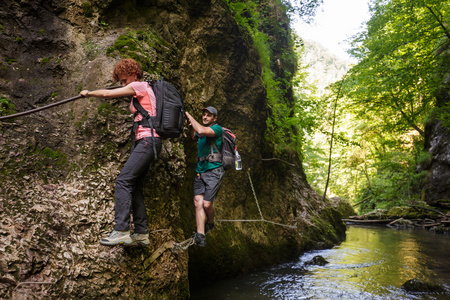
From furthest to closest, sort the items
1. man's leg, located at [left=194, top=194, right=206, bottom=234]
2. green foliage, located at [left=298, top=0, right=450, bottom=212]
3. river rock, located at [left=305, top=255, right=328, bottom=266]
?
green foliage, located at [left=298, top=0, right=450, bottom=212] < river rock, located at [left=305, top=255, right=328, bottom=266] < man's leg, located at [left=194, top=194, right=206, bottom=234]

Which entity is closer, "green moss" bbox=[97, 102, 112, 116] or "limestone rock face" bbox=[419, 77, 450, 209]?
"green moss" bbox=[97, 102, 112, 116]

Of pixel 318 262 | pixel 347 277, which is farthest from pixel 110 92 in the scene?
pixel 318 262

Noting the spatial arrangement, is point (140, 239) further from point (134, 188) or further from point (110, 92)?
point (110, 92)

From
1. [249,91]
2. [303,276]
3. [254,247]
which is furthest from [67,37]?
[303,276]

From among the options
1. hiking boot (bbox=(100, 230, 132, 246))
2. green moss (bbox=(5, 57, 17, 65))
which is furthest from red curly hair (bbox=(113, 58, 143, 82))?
hiking boot (bbox=(100, 230, 132, 246))

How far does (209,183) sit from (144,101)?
171 cm

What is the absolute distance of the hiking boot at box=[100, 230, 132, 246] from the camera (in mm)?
3496

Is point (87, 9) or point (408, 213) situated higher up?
point (87, 9)

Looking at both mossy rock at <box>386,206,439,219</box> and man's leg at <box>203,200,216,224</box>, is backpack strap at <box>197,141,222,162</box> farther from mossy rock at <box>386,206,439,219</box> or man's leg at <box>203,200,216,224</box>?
mossy rock at <box>386,206,439,219</box>

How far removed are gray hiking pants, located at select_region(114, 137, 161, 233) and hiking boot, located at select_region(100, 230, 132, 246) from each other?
0.05 meters

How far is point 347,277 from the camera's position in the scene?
7.67 m

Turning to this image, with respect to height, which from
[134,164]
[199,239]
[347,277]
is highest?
[134,164]

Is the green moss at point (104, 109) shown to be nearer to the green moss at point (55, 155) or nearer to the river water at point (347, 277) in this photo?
the green moss at point (55, 155)

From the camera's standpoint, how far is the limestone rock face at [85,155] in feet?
11.4
